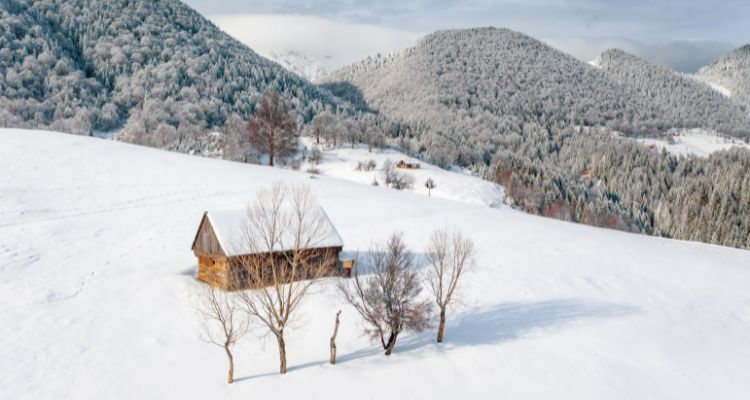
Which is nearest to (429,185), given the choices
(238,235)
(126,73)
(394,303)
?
(238,235)

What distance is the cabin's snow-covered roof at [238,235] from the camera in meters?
26.3

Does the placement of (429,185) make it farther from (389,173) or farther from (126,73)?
(126,73)

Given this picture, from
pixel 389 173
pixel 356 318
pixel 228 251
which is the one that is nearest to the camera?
pixel 356 318

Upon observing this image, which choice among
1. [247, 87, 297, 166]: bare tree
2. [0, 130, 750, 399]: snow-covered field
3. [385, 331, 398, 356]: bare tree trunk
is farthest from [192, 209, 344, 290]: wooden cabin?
[247, 87, 297, 166]: bare tree

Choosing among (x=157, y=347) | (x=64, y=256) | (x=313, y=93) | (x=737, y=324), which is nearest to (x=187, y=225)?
(x=64, y=256)

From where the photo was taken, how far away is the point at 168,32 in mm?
173750

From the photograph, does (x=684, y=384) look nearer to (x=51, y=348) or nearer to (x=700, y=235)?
(x=51, y=348)

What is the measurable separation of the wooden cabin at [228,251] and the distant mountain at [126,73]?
75114 mm

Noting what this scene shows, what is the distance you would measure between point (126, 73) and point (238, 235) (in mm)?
143444

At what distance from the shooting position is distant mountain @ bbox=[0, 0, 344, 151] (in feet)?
382

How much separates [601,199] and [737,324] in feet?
405

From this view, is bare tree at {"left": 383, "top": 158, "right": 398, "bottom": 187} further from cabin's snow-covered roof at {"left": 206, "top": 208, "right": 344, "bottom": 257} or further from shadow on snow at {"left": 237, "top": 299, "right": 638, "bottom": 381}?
shadow on snow at {"left": 237, "top": 299, "right": 638, "bottom": 381}

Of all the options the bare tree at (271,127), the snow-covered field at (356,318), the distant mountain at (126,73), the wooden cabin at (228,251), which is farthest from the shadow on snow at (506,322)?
the distant mountain at (126,73)

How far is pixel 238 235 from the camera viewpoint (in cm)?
2694
